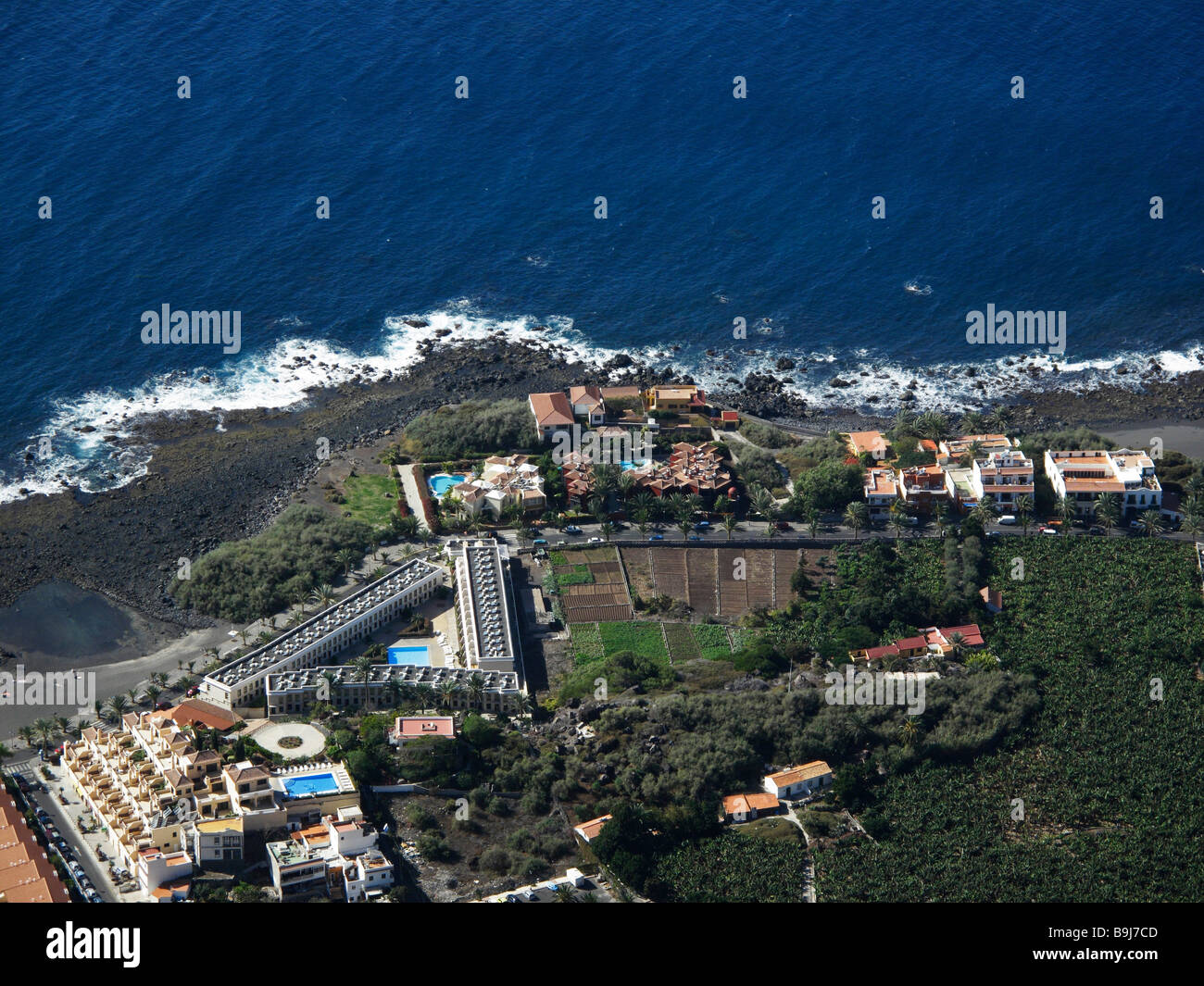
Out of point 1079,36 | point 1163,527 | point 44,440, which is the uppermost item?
point 1079,36

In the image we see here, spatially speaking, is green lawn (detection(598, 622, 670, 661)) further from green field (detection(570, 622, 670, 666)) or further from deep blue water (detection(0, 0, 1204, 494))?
deep blue water (detection(0, 0, 1204, 494))

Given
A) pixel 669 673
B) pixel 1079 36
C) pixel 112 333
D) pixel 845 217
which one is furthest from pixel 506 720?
pixel 1079 36

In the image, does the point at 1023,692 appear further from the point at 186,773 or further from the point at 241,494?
the point at 241,494

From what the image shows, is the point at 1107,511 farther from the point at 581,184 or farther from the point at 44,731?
the point at 44,731

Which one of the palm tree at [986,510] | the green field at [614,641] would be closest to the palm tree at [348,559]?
the green field at [614,641]

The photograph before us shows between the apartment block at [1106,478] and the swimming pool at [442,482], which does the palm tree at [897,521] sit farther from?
the swimming pool at [442,482]

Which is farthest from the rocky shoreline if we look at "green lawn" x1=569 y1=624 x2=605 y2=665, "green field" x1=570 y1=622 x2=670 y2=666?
"green field" x1=570 y1=622 x2=670 y2=666

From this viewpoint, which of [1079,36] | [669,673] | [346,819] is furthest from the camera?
[1079,36]
